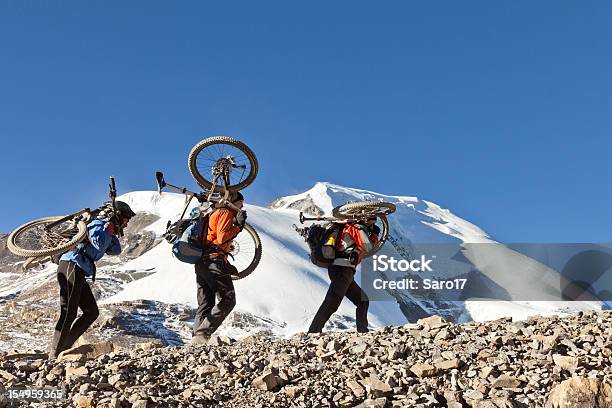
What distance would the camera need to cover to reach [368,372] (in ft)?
23.3

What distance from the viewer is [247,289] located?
59.8 meters

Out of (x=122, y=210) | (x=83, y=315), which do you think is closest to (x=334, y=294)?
(x=122, y=210)

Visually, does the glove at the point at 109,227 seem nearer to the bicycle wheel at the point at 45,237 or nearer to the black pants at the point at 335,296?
the bicycle wheel at the point at 45,237

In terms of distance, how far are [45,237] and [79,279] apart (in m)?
1.54

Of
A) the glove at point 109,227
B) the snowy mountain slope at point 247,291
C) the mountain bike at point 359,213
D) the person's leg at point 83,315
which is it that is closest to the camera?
the person's leg at point 83,315

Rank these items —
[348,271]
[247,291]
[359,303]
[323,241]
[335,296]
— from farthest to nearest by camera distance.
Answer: [247,291], [359,303], [323,241], [348,271], [335,296]

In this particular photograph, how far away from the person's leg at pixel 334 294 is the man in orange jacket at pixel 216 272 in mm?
1562

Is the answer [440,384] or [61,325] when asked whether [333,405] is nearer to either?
[440,384]

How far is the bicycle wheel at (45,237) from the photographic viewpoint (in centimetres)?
1041

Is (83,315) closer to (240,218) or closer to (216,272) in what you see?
(216,272)

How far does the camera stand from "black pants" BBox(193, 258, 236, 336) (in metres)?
10.4

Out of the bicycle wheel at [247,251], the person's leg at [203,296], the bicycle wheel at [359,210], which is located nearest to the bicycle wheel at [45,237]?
the person's leg at [203,296]

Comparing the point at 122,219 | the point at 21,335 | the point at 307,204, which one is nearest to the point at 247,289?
the point at 21,335

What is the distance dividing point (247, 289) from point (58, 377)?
5269cm
